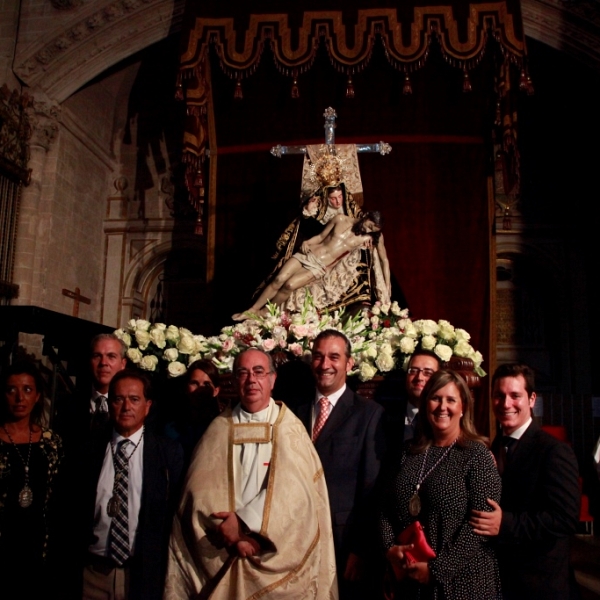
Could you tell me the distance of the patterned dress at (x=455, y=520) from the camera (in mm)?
2373

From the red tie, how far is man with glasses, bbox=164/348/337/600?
A: 0.92 ft

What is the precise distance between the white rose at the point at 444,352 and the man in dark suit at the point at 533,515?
1250 millimetres

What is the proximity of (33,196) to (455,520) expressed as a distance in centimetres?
721

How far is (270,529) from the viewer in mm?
2639

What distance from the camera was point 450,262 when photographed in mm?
7535

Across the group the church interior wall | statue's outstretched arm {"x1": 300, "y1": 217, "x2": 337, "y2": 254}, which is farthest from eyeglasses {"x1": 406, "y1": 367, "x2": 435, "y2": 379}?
the church interior wall

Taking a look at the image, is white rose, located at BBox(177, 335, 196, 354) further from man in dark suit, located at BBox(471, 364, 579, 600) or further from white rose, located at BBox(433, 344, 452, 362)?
man in dark suit, located at BBox(471, 364, 579, 600)

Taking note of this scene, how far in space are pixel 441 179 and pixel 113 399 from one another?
5.58 meters

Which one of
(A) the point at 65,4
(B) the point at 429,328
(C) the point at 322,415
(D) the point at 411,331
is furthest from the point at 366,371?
(A) the point at 65,4

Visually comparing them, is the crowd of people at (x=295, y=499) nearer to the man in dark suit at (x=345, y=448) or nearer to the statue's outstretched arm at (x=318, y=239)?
the man in dark suit at (x=345, y=448)

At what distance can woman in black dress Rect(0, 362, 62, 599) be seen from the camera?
9.59 feet

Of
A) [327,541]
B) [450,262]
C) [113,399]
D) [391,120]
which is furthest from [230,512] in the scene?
[391,120]

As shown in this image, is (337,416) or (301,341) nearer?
(337,416)

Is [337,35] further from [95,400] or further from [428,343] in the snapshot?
[95,400]
